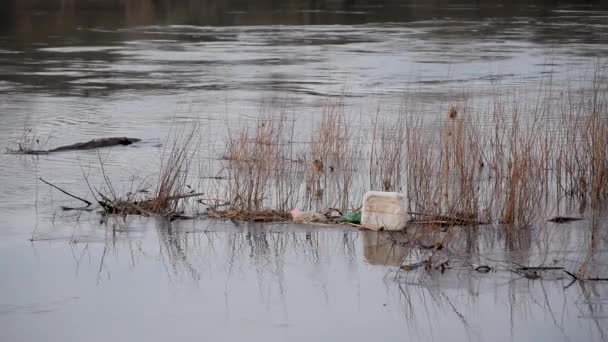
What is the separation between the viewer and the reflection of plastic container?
946cm

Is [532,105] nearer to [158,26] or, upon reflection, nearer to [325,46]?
[325,46]

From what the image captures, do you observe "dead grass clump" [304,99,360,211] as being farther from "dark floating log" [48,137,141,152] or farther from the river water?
"dark floating log" [48,137,141,152]

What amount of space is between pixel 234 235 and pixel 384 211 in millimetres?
1222

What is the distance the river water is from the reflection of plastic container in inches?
4.8

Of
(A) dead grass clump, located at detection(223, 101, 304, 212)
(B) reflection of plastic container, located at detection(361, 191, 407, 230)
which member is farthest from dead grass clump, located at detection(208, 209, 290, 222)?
(B) reflection of plastic container, located at detection(361, 191, 407, 230)

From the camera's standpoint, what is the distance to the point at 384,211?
31.4 ft

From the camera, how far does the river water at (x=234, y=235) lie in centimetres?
736

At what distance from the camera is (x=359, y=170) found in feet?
40.3

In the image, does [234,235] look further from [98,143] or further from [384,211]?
[98,143]

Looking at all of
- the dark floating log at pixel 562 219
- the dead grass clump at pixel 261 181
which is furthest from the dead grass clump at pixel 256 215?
the dark floating log at pixel 562 219

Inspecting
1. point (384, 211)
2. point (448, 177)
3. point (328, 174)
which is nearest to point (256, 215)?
point (384, 211)

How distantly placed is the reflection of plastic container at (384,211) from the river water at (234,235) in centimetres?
12

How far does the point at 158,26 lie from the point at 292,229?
2904cm

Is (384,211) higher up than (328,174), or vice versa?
(384,211)
